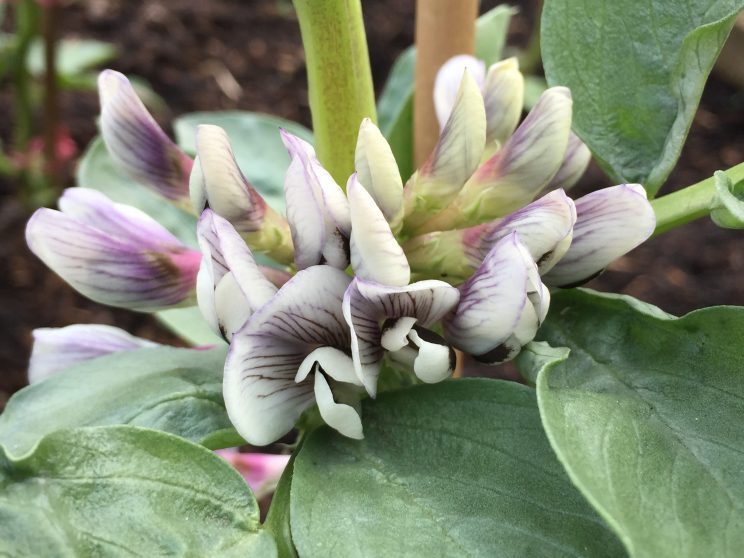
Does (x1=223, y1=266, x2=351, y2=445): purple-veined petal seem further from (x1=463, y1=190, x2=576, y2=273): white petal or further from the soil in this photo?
the soil

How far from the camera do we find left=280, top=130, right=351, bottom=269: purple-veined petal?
16.3 inches

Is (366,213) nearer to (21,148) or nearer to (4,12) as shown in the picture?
(21,148)

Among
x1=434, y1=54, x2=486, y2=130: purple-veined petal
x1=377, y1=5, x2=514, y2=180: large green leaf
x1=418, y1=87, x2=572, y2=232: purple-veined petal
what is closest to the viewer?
x1=418, y1=87, x2=572, y2=232: purple-veined petal

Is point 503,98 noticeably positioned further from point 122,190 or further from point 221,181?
point 122,190

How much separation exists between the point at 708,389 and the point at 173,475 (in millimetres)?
227

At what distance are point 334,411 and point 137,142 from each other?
182mm

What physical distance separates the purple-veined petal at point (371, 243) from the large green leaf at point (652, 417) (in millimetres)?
76

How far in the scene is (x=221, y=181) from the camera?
0.44 metres

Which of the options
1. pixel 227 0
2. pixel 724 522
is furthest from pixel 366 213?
pixel 227 0

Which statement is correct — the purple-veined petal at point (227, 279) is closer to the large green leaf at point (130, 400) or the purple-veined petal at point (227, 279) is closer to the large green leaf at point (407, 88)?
the large green leaf at point (130, 400)

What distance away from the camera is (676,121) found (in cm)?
49

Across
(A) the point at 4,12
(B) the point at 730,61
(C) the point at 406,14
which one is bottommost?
(B) the point at 730,61

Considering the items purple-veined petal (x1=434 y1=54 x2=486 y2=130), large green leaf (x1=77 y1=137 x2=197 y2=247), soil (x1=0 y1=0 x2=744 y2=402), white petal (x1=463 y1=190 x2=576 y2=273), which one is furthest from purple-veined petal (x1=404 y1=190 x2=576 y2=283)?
soil (x1=0 y1=0 x2=744 y2=402)

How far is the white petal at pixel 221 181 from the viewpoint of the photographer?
0.43 metres
